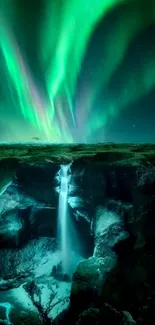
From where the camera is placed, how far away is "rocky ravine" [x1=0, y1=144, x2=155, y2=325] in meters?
11.3

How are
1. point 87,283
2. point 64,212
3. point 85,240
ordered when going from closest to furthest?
1. point 87,283
2. point 85,240
3. point 64,212

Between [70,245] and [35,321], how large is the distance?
693 cm

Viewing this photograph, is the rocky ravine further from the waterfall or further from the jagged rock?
the waterfall

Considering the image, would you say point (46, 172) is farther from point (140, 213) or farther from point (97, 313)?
point (97, 313)

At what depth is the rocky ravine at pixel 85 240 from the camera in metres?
11.3

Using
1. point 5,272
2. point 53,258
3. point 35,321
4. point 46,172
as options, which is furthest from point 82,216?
point 35,321

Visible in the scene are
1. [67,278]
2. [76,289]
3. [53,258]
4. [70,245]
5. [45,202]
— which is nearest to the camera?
[76,289]

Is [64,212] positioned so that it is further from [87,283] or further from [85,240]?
[87,283]

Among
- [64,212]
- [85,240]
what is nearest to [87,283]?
[85,240]

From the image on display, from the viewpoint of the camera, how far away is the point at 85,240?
17.9 m

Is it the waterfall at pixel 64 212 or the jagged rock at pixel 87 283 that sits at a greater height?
the waterfall at pixel 64 212

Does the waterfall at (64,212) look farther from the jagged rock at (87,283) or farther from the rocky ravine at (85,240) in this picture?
the jagged rock at (87,283)

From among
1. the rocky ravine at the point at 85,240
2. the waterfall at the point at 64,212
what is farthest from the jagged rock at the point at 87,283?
the waterfall at the point at 64,212

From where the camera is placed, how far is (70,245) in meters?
→ 18.0
